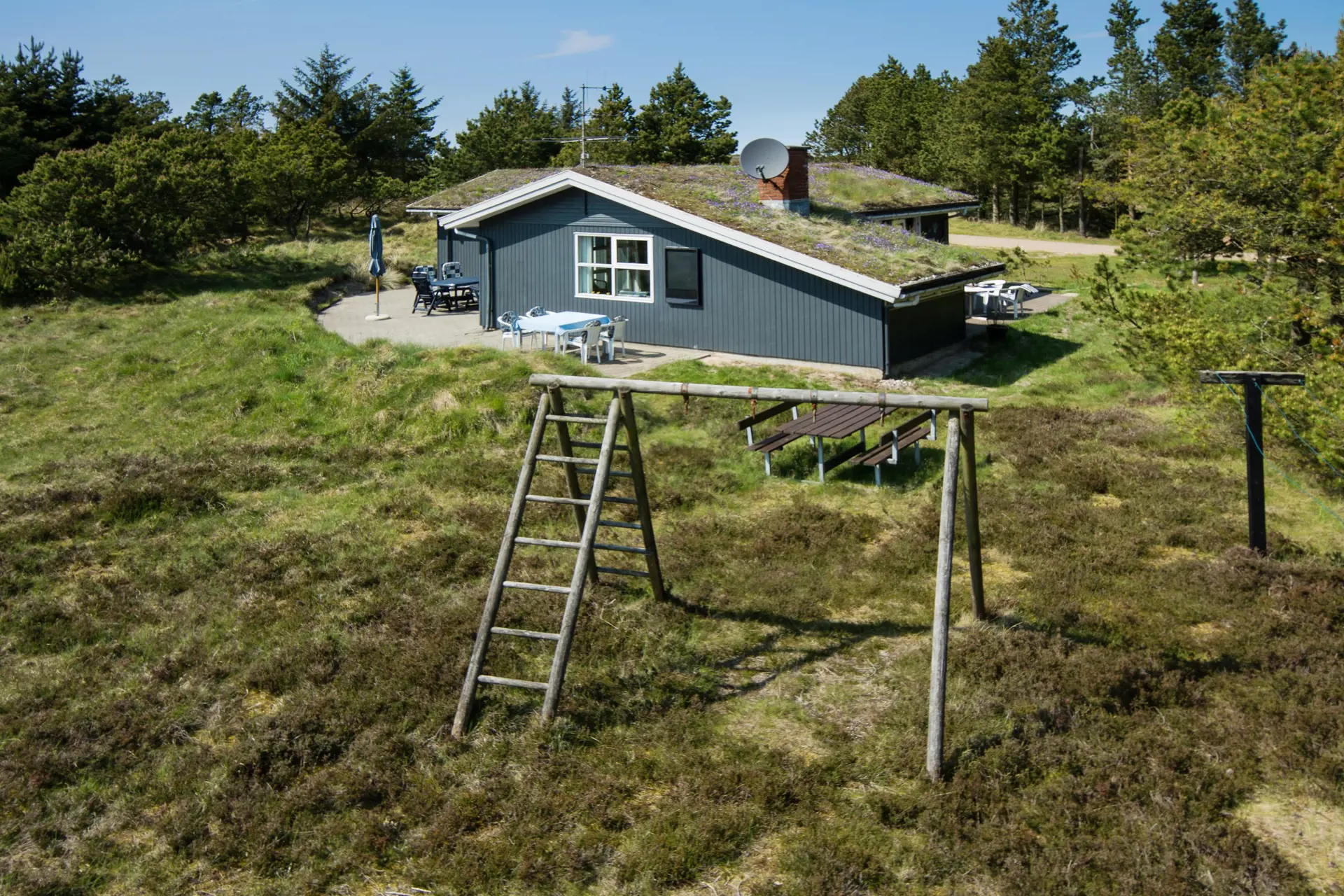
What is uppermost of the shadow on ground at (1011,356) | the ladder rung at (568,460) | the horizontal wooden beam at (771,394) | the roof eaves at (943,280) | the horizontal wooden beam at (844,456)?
the roof eaves at (943,280)

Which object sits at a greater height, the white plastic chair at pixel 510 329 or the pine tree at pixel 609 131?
the pine tree at pixel 609 131

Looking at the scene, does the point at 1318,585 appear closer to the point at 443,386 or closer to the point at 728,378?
the point at 728,378

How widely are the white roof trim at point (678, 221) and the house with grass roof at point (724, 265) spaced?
0.08ft

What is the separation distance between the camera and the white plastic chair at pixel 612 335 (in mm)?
18656

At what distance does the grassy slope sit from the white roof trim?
4.26 meters

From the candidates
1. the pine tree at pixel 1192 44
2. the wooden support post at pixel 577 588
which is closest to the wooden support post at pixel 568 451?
the wooden support post at pixel 577 588

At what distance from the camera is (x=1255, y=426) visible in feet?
29.3

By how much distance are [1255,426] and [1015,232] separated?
46.0m

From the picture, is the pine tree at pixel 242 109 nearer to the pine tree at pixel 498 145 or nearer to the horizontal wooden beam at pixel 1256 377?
the pine tree at pixel 498 145

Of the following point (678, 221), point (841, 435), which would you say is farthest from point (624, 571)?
point (678, 221)

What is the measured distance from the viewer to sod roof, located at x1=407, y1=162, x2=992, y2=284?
1758cm

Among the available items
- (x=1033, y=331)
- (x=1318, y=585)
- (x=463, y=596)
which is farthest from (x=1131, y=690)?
(x=1033, y=331)

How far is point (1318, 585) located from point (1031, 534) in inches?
92.9

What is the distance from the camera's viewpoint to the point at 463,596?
870 centimetres
